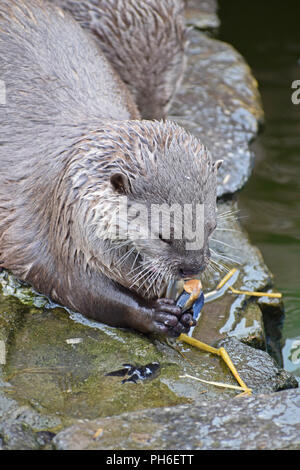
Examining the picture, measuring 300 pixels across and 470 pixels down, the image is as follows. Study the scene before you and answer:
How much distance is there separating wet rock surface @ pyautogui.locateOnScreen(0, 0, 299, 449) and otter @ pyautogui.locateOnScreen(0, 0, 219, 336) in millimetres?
121

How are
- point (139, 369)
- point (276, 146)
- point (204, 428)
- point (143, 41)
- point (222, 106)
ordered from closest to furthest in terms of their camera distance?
point (204, 428) < point (139, 369) < point (143, 41) < point (222, 106) < point (276, 146)

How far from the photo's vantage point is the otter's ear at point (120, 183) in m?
2.63

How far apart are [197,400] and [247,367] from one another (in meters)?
0.35

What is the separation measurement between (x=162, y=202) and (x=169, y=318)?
1.71ft

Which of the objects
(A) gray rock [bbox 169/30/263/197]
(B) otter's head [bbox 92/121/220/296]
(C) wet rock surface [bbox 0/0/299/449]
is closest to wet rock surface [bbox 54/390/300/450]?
(C) wet rock surface [bbox 0/0/299/449]

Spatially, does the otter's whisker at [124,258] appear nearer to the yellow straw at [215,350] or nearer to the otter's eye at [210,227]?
the otter's eye at [210,227]

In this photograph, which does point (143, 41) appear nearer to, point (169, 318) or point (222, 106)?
point (222, 106)

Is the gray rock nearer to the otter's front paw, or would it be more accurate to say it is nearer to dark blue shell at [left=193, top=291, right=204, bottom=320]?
dark blue shell at [left=193, top=291, right=204, bottom=320]

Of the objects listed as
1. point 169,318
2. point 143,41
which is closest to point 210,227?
point 169,318

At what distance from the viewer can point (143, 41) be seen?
164 inches

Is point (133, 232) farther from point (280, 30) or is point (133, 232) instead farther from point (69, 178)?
point (280, 30)

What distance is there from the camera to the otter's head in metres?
2.61

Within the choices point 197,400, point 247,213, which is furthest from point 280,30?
point 197,400

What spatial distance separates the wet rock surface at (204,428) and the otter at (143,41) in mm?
2295
